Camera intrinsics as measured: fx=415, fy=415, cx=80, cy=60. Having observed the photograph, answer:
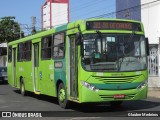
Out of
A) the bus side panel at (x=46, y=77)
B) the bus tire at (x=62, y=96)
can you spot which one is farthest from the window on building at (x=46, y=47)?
the bus tire at (x=62, y=96)

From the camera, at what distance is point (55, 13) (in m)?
71.2

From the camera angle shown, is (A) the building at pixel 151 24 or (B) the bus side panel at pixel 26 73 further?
(A) the building at pixel 151 24

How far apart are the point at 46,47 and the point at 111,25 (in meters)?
3.96

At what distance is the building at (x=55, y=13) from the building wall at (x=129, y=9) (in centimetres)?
3805

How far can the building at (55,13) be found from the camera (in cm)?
7094

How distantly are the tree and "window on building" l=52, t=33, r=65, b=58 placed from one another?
52576 mm

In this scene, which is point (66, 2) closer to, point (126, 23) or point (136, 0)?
point (136, 0)

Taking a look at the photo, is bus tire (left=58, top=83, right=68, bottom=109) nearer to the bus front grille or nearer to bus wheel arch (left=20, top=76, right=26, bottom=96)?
the bus front grille

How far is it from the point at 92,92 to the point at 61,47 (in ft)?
8.76

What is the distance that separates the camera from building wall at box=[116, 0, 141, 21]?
29.2 m

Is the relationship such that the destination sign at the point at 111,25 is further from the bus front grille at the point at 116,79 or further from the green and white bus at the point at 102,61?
the bus front grille at the point at 116,79

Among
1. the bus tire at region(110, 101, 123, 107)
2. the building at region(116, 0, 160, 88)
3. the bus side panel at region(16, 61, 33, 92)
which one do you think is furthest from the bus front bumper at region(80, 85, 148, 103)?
the building at region(116, 0, 160, 88)

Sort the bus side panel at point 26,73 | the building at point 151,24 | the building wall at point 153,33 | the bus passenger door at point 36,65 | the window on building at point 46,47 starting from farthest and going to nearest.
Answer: the building at point 151,24 < the building wall at point 153,33 < the bus side panel at point 26,73 < the bus passenger door at point 36,65 < the window on building at point 46,47

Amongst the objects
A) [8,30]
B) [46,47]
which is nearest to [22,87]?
[46,47]
